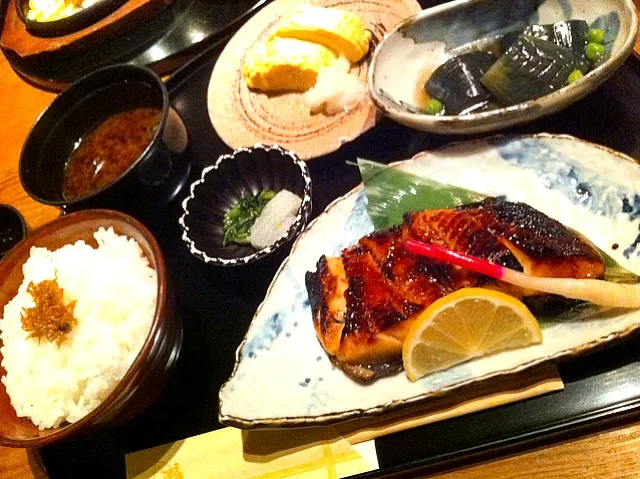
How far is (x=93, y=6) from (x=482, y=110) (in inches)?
98.2

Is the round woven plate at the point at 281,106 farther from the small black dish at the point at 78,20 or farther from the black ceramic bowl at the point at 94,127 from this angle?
the small black dish at the point at 78,20

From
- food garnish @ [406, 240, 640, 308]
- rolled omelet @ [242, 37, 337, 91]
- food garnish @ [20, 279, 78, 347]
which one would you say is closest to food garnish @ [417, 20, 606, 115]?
rolled omelet @ [242, 37, 337, 91]

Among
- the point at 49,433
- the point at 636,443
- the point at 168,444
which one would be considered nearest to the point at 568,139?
the point at 636,443

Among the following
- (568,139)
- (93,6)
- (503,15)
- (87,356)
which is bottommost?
(87,356)

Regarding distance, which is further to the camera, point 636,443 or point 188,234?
point 188,234

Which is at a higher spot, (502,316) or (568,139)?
(568,139)

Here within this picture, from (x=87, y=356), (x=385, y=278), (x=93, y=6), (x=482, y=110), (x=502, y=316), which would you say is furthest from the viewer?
(x=93, y=6)

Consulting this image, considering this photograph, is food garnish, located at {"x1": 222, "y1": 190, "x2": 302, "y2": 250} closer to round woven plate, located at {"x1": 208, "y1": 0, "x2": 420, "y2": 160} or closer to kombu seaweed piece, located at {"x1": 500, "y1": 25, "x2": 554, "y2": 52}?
round woven plate, located at {"x1": 208, "y1": 0, "x2": 420, "y2": 160}

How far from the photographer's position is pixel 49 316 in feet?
6.82

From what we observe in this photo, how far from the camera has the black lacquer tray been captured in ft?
5.34

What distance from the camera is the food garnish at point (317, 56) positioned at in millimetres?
2527

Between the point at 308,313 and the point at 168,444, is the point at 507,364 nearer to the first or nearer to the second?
the point at 308,313

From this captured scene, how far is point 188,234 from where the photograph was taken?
2428mm

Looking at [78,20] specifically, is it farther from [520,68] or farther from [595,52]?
[595,52]
